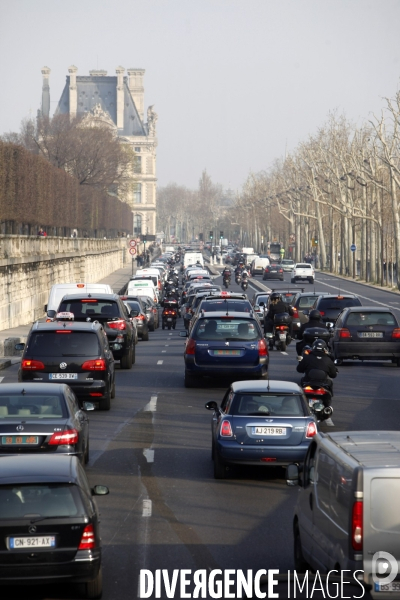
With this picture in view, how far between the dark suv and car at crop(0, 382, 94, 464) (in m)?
12.4

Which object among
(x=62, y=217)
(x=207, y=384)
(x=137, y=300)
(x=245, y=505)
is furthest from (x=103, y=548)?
(x=62, y=217)

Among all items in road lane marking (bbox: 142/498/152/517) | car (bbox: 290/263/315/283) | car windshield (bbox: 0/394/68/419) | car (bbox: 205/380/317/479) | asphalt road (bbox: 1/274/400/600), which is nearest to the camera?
asphalt road (bbox: 1/274/400/600)

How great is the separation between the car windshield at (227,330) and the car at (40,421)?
9.07 meters

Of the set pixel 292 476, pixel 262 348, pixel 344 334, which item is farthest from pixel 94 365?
pixel 292 476

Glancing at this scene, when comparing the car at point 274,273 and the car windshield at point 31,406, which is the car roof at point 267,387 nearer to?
the car windshield at point 31,406

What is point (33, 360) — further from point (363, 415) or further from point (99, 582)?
point (99, 582)

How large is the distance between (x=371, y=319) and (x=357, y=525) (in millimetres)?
21083

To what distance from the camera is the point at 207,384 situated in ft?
78.8

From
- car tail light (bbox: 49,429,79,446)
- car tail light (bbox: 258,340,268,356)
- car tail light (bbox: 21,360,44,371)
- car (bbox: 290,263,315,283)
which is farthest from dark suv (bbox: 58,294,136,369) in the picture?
car (bbox: 290,263,315,283)

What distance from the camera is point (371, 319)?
91.0ft

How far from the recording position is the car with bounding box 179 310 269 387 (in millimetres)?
22078

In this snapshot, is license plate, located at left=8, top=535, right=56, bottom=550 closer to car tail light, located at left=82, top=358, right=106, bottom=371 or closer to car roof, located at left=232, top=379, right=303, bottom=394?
car roof, located at left=232, top=379, right=303, bottom=394

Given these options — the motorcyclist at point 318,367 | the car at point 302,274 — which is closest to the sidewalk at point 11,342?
the motorcyclist at point 318,367

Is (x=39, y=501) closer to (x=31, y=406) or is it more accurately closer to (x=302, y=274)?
(x=31, y=406)
